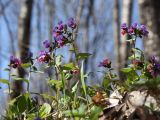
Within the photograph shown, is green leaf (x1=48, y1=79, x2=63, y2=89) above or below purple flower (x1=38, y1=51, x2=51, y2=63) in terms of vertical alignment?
below

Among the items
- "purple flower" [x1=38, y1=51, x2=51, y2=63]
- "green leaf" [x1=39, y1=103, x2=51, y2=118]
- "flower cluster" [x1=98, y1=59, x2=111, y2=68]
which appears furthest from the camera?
"flower cluster" [x1=98, y1=59, x2=111, y2=68]

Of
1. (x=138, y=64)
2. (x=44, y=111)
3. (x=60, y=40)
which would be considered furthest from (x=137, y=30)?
(x=44, y=111)

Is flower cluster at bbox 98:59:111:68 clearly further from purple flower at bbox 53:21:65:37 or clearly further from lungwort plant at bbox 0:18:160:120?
purple flower at bbox 53:21:65:37

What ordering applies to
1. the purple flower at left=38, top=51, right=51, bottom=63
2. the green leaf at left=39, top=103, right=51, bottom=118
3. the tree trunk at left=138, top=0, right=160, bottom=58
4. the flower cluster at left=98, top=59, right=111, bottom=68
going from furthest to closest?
the tree trunk at left=138, top=0, right=160, bottom=58 → the flower cluster at left=98, top=59, right=111, bottom=68 → the purple flower at left=38, top=51, right=51, bottom=63 → the green leaf at left=39, top=103, right=51, bottom=118

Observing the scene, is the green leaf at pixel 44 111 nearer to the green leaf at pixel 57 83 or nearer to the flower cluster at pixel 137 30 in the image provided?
the green leaf at pixel 57 83

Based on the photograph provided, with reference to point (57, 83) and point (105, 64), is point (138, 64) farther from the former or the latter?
point (57, 83)

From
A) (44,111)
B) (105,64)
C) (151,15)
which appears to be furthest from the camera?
(151,15)

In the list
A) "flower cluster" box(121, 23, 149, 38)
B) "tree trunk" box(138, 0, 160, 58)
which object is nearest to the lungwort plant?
"flower cluster" box(121, 23, 149, 38)

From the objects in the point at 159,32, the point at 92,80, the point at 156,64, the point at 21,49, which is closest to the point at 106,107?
the point at 156,64

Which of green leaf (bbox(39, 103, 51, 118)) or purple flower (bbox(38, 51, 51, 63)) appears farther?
purple flower (bbox(38, 51, 51, 63))

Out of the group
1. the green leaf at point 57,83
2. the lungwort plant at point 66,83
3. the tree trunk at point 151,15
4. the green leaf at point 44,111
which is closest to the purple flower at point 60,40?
the lungwort plant at point 66,83
